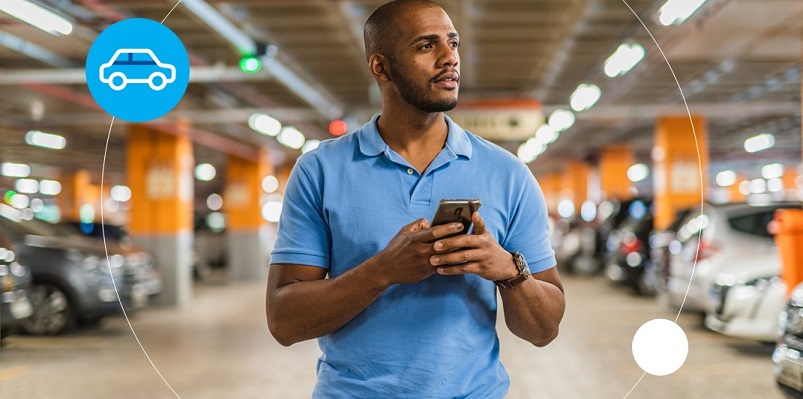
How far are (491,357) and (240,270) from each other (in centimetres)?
2127

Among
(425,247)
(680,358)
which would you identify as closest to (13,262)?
(680,358)

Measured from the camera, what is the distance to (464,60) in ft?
36.9

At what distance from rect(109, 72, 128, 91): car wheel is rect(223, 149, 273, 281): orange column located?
64.3ft

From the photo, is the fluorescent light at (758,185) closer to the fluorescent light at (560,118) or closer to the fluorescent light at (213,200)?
the fluorescent light at (213,200)

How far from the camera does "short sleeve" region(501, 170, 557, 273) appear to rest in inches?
70.8

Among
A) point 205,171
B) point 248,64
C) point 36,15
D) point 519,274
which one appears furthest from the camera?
point 205,171

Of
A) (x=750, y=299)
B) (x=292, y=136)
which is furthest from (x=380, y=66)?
(x=292, y=136)

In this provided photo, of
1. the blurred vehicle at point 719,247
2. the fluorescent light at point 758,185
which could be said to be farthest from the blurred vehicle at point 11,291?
the fluorescent light at point 758,185

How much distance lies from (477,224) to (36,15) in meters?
3.02

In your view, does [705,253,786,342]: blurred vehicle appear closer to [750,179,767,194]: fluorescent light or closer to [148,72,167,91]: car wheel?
[148,72,167,91]: car wheel

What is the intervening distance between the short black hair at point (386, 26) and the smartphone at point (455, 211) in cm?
45

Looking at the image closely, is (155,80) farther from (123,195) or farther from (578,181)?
(578,181)

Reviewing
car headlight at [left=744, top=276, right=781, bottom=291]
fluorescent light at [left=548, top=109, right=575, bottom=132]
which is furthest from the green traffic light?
car headlight at [left=744, top=276, right=781, bottom=291]

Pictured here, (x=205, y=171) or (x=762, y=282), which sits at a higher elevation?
(x=205, y=171)
